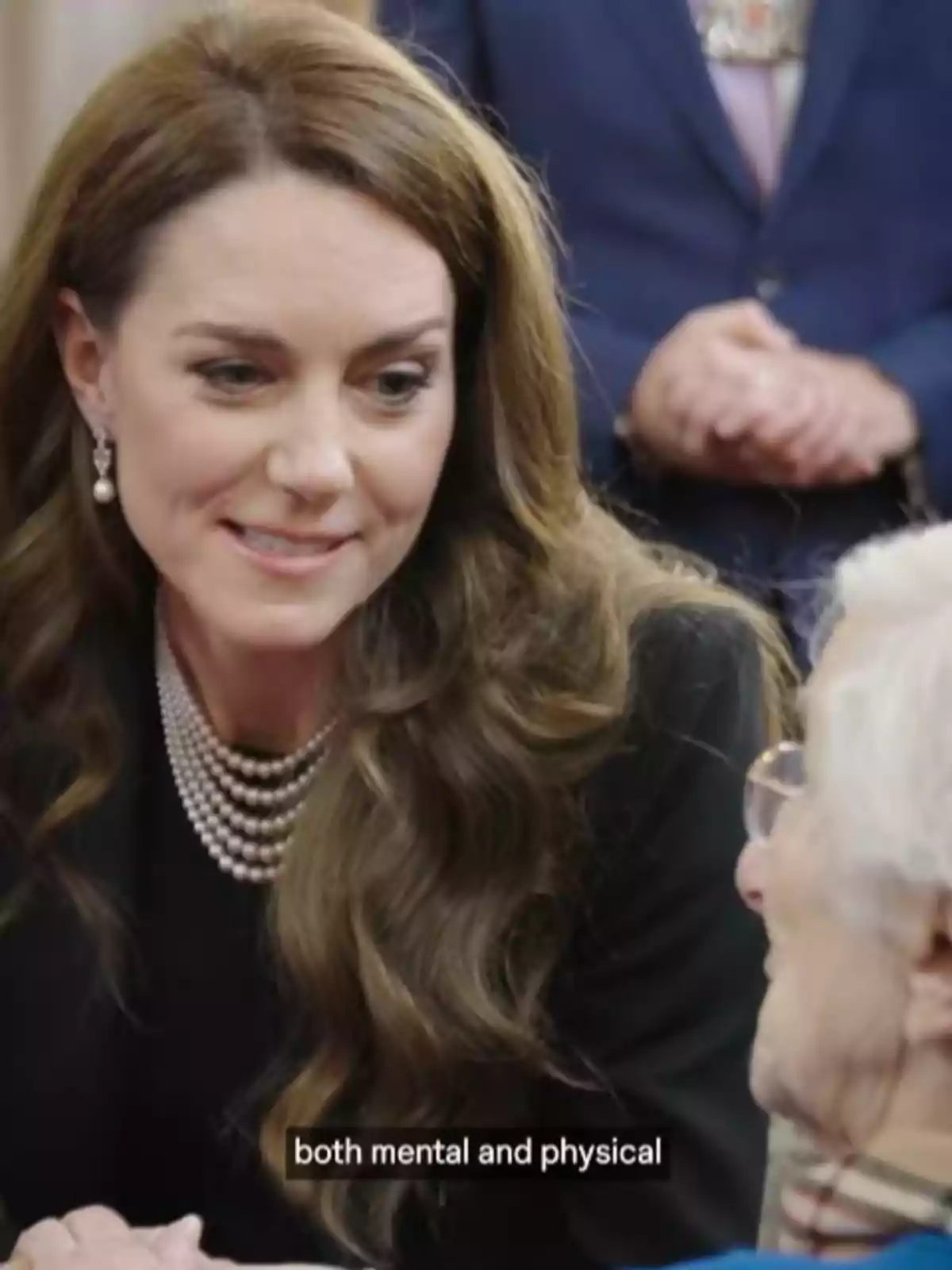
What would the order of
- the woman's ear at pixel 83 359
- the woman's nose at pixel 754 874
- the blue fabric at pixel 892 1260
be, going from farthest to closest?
the woman's ear at pixel 83 359
the woman's nose at pixel 754 874
the blue fabric at pixel 892 1260

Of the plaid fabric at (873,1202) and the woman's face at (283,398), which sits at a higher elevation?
the woman's face at (283,398)

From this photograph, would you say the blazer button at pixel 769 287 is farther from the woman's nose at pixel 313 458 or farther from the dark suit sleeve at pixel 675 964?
the woman's nose at pixel 313 458

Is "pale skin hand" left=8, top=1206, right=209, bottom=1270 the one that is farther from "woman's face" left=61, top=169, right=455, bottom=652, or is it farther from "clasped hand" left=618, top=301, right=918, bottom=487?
"clasped hand" left=618, top=301, right=918, bottom=487

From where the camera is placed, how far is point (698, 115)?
1.37m

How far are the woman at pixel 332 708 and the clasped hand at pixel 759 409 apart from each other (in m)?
0.13

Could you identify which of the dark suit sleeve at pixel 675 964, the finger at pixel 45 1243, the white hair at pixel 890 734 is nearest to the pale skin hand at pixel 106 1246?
the finger at pixel 45 1243

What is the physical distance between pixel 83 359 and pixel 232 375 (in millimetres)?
146

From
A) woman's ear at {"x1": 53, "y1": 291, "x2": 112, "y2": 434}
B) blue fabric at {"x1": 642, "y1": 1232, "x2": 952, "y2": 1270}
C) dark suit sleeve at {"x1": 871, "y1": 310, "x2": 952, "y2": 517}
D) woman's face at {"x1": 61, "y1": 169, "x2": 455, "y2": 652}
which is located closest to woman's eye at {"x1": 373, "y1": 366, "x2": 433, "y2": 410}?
woman's face at {"x1": 61, "y1": 169, "x2": 455, "y2": 652}

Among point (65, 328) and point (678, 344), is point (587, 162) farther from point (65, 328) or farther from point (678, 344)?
point (65, 328)

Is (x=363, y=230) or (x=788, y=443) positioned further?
(x=788, y=443)

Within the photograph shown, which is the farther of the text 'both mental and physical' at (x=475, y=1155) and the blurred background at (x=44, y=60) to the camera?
the blurred background at (x=44, y=60)

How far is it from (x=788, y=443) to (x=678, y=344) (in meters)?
0.09

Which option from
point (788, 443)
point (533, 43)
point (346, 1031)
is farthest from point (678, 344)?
point (346, 1031)

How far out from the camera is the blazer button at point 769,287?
4.59 ft
